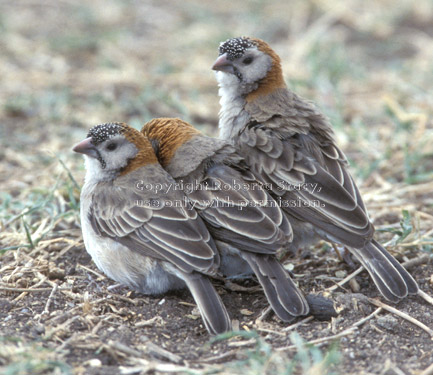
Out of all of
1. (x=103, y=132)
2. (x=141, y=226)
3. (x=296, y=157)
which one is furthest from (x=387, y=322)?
(x=103, y=132)

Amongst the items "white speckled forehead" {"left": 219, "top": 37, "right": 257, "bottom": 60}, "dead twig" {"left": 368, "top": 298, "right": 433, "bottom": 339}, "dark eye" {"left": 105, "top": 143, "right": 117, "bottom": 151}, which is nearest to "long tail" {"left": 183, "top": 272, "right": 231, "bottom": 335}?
"dead twig" {"left": 368, "top": 298, "right": 433, "bottom": 339}

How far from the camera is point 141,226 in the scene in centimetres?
438

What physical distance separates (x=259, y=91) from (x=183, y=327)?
6.87 ft

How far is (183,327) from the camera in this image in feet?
13.6

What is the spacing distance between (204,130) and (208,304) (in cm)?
359

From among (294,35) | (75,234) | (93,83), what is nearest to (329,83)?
(294,35)

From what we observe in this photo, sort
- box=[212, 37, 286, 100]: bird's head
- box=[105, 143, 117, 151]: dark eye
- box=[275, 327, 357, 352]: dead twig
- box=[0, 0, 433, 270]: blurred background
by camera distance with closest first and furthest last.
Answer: box=[275, 327, 357, 352]: dead twig, box=[105, 143, 117, 151]: dark eye, box=[212, 37, 286, 100]: bird's head, box=[0, 0, 433, 270]: blurred background

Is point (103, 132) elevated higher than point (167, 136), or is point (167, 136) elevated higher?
point (103, 132)

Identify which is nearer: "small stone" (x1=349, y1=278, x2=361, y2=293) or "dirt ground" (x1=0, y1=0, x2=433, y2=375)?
"dirt ground" (x1=0, y1=0, x2=433, y2=375)

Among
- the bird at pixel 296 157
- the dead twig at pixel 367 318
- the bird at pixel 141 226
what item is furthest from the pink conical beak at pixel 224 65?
the dead twig at pixel 367 318

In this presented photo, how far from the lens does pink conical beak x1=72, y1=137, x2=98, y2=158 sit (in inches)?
185

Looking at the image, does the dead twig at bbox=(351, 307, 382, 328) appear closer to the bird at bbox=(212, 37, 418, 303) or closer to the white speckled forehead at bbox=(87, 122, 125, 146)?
the bird at bbox=(212, 37, 418, 303)

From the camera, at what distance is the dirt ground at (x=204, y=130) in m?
3.71

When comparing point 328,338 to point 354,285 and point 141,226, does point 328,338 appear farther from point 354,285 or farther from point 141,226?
point 141,226
